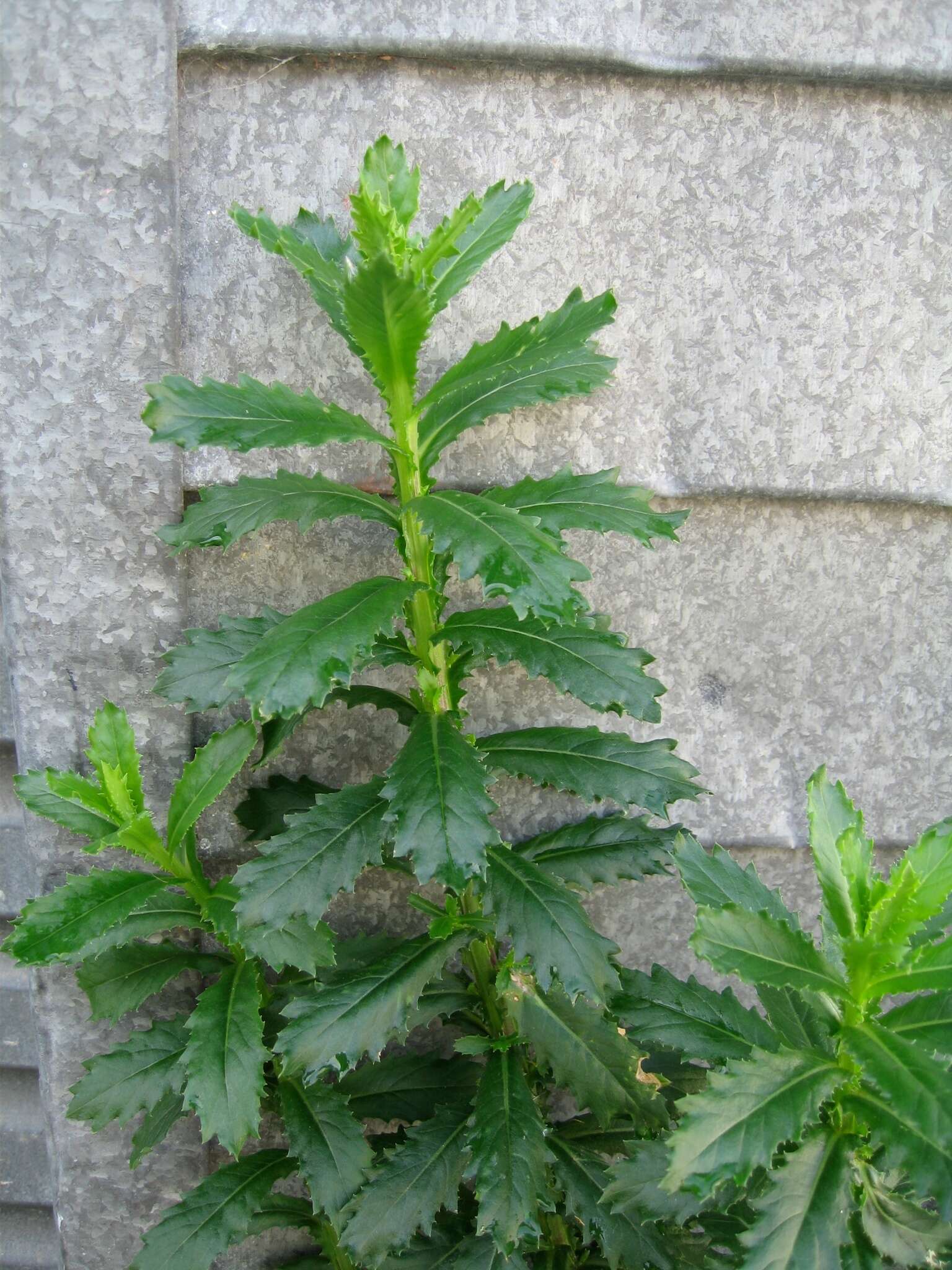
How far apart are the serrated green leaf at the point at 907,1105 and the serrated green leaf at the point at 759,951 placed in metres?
0.07

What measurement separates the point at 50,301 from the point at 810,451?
1.32m

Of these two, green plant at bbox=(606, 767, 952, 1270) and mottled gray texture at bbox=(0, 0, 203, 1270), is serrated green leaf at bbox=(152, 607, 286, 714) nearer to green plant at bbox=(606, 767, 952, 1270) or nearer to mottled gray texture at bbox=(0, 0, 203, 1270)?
mottled gray texture at bbox=(0, 0, 203, 1270)

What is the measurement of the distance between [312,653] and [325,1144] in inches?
30.8

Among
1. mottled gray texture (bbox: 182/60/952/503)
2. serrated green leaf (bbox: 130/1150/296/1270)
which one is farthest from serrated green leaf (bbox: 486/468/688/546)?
serrated green leaf (bbox: 130/1150/296/1270)

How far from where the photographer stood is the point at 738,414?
1596 millimetres

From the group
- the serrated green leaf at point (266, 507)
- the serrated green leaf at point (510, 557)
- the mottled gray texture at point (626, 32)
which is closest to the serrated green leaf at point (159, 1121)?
the serrated green leaf at point (266, 507)

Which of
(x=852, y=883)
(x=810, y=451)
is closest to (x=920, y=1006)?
(x=852, y=883)

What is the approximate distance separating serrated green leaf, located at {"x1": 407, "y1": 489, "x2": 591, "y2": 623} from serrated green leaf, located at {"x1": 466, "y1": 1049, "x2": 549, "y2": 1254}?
0.74 metres

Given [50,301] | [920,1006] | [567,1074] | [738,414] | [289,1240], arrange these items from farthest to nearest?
[289,1240] < [738,414] < [50,301] < [567,1074] < [920,1006]

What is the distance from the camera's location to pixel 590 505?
52.3 inches

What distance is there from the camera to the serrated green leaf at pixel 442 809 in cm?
110

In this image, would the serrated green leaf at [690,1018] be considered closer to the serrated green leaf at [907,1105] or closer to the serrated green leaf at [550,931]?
the serrated green leaf at [550,931]

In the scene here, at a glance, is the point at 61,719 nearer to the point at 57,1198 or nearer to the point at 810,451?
the point at 57,1198

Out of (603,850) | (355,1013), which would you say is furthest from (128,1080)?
(603,850)
